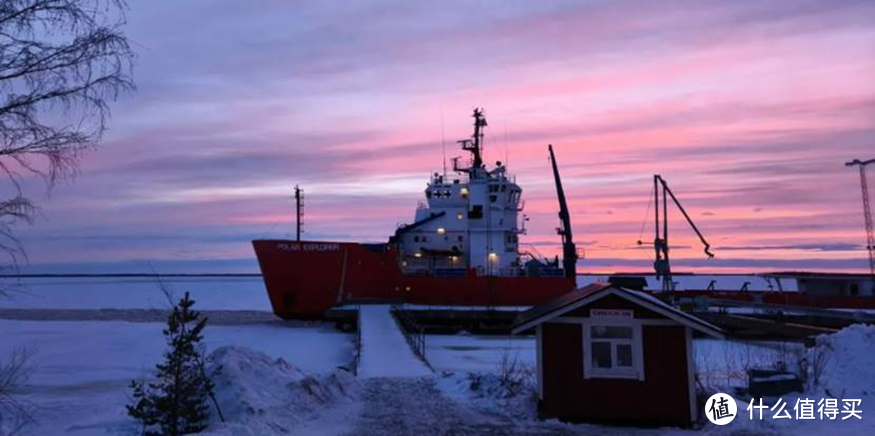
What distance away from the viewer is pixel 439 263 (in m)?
36.9

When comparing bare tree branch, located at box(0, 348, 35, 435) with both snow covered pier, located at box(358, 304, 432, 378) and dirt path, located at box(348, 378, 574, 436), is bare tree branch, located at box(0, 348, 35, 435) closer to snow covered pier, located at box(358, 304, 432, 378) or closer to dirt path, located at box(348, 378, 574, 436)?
dirt path, located at box(348, 378, 574, 436)

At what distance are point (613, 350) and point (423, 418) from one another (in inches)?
128

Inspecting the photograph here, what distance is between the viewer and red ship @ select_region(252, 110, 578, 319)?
3250 cm

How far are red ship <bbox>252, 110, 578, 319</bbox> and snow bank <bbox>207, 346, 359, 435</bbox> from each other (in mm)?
19384

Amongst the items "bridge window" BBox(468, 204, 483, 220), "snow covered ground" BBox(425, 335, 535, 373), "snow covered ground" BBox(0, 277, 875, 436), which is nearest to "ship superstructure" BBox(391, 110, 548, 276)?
"bridge window" BBox(468, 204, 483, 220)

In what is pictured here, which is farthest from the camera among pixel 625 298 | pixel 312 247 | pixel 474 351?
pixel 312 247

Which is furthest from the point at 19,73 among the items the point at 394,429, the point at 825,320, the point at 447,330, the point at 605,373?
the point at 825,320

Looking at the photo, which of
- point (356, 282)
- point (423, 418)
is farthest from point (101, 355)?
point (423, 418)

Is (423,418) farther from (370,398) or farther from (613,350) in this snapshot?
(613,350)

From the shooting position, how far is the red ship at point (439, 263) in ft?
107

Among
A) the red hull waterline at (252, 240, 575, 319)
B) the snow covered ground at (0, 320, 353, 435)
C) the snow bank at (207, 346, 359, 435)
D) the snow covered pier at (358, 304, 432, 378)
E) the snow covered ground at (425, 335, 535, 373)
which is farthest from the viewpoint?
the red hull waterline at (252, 240, 575, 319)

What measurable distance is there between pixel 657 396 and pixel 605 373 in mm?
849

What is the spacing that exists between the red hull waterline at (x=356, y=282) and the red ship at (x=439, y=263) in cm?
5

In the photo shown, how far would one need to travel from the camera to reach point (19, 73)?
5.48 m
